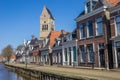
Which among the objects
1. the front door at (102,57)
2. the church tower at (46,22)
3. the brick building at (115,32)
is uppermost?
the church tower at (46,22)

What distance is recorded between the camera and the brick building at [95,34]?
1287 inches

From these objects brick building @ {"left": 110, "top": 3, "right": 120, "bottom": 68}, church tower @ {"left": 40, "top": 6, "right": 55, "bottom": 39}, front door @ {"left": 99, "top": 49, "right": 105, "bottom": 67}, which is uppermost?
church tower @ {"left": 40, "top": 6, "right": 55, "bottom": 39}

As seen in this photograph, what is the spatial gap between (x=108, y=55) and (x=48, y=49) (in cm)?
2789

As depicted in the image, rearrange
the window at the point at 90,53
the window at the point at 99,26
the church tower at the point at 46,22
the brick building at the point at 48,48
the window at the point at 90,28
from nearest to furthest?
the window at the point at 99,26 < the window at the point at 90,53 < the window at the point at 90,28 < the brick building at the point at 48,48 < the church tower at the point at 46,22

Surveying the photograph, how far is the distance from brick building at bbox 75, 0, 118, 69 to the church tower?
2630 inches

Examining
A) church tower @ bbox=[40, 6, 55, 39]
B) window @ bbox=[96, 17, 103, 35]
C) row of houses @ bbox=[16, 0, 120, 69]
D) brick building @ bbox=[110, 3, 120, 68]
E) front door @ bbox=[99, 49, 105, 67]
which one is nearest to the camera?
brick building @ bbox=[110, 3, 120, 68]

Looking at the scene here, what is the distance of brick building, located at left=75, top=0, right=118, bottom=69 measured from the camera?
32688mm

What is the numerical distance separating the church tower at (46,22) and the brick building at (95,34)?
6680cm

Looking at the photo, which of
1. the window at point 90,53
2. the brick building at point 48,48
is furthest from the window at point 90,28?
the brick building at point 48,48

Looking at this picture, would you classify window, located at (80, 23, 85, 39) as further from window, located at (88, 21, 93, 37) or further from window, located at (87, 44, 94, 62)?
window, located at (87, 44, 94, 62)

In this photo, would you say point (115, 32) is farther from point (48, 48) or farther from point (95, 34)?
point (48, 48)

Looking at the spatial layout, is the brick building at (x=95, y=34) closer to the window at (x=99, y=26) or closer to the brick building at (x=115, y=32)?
the window at (x=99, y=26)

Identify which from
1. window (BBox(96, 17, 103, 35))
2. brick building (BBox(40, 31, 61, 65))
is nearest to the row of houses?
window (BBox(96, 17, 103, 35))

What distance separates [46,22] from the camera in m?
110
